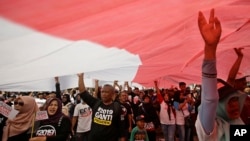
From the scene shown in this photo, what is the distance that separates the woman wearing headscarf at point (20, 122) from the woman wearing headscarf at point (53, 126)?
444 mm

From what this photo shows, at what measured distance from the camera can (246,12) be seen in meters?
3.09

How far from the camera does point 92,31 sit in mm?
2881

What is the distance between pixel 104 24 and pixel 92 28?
0.34 ft

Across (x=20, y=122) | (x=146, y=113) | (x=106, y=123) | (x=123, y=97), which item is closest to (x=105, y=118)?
(x=106, y=123)

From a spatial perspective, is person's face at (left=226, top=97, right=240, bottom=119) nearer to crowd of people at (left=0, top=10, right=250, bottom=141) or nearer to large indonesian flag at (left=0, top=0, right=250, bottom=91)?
crowd of people at (left=0, top=10, right=250, bottom=141)

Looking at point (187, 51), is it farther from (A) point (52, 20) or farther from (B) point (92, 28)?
(A) point (52, 20)

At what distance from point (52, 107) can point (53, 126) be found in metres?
0.29

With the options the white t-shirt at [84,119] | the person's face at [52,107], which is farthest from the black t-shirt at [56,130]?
the white t-shirt at [84,119]

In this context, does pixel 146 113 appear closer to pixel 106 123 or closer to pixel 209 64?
pixel 106 123

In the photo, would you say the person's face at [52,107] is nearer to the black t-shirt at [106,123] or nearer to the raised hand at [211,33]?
the black t-shirt at [106,123]

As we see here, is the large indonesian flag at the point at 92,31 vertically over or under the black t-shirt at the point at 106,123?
over

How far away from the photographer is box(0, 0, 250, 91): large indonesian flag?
2.30 metres

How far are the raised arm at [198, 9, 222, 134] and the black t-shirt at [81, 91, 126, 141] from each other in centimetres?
304

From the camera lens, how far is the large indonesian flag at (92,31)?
2.30 m
